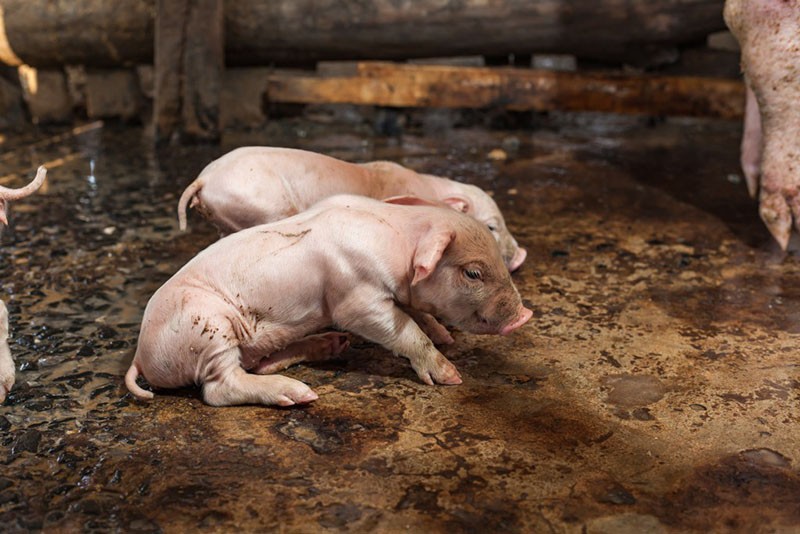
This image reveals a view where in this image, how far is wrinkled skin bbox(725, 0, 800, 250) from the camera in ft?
13.6

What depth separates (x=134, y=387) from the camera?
278 centimetres

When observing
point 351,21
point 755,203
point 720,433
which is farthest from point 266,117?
point 720,433

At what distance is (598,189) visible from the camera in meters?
5.48

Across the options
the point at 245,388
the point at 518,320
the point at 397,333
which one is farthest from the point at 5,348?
the point at 518,320

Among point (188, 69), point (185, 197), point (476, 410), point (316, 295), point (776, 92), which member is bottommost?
point (476, 410)

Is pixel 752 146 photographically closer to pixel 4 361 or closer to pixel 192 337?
pixel 192 337

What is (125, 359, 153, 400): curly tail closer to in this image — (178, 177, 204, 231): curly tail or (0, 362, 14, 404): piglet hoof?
(0, 362, 14, 404): piglet hoof

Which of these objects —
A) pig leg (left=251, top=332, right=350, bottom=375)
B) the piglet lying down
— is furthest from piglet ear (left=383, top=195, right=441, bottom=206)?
pig leg (left=251, top=332, right=350, bottom=375)

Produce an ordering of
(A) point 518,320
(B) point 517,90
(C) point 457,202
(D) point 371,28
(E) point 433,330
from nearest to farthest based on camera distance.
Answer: (A) point 518,320, (E) point 433,330, (C) point 457,202, (B) point 517,90, (D) point 371,28

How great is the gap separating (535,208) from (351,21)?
2.68 metres

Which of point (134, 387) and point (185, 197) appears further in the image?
point (185, 197)

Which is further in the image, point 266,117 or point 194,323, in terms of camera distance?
point 266,117

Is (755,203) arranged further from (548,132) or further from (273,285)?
(273,285)

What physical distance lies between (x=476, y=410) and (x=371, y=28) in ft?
15.7
